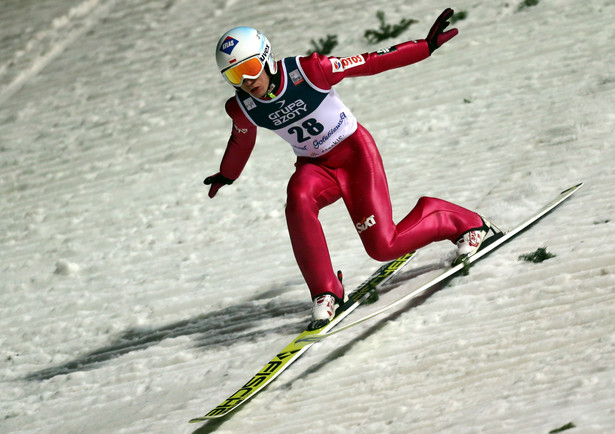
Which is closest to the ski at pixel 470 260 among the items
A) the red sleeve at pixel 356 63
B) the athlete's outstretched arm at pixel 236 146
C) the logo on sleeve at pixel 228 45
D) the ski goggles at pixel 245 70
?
the athlete's outstretched arm at pixel 236 146

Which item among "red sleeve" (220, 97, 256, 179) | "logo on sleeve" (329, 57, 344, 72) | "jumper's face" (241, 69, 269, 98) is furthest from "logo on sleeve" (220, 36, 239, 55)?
"logo on sleeve" (329, 57, 344, 72)

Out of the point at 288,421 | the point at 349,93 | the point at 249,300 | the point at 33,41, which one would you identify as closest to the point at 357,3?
the point at 349,93

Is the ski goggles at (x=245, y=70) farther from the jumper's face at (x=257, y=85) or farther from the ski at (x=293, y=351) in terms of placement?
the ski at (x=293, y=351)

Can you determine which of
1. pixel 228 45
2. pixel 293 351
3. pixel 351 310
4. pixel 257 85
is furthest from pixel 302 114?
pixel 293 351

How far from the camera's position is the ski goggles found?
4.45 m

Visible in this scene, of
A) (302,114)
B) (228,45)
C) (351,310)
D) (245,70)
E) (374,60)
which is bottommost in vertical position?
(351,310)

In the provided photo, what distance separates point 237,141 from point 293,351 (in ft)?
4.06

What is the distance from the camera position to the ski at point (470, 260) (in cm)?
470

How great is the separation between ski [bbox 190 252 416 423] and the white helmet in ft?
4.54

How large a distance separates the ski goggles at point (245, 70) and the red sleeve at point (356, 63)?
10.9 inches

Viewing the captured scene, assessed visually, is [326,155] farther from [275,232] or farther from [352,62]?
[275,232]

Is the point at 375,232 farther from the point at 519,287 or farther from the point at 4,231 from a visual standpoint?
the point at 4,231

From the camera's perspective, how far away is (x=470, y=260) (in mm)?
5094

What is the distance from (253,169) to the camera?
8.19 meters
